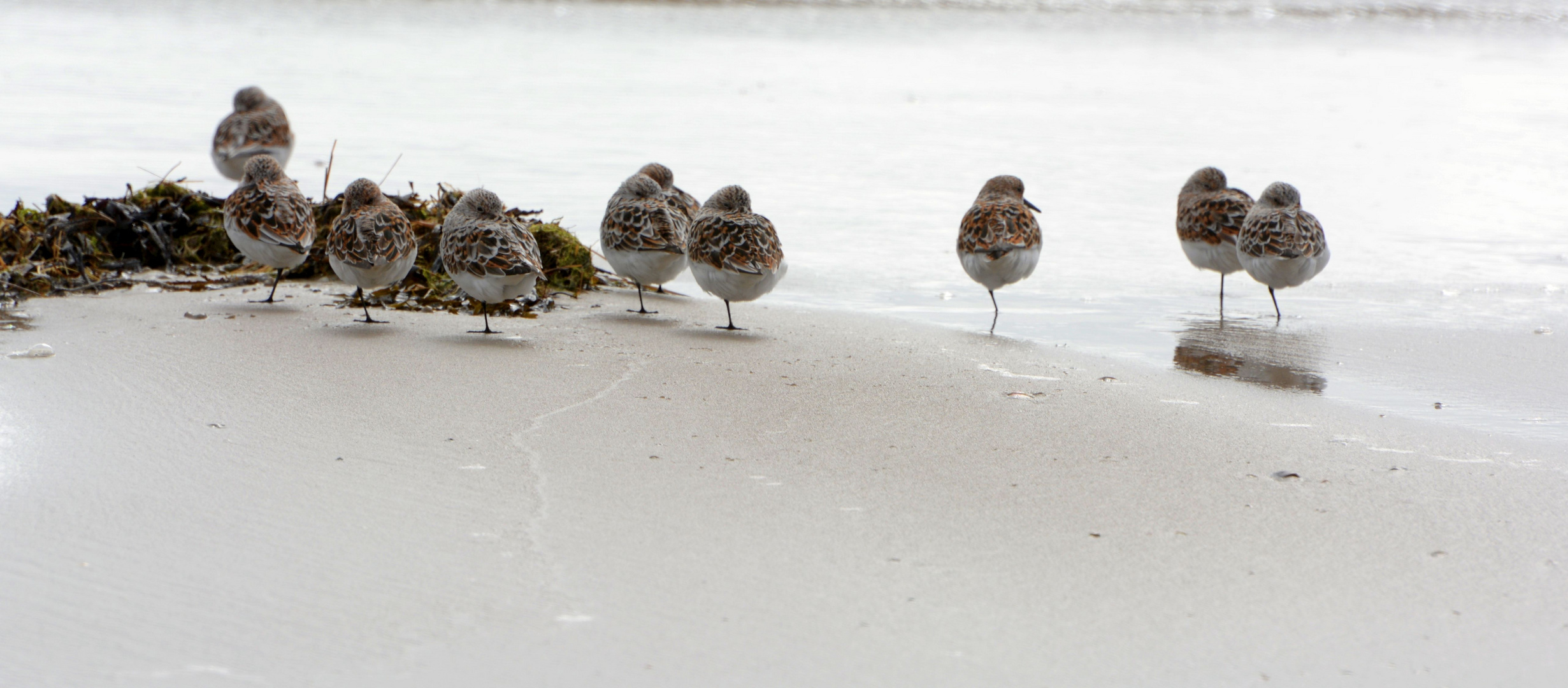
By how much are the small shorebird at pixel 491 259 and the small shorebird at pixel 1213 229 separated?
4160 mm

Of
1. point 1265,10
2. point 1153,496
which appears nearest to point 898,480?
point 1153,496

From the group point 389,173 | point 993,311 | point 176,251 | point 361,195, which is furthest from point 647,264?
point 176,251

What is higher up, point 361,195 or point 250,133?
point 250,133

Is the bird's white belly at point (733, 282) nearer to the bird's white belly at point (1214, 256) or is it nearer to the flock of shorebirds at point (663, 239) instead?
the flock of shorebirds at point (663, 239)

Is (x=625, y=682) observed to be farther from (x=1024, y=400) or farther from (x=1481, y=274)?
(x=1481, y=274)

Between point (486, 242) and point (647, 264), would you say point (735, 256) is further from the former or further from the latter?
point (486, 242)

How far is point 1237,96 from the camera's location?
1833cm

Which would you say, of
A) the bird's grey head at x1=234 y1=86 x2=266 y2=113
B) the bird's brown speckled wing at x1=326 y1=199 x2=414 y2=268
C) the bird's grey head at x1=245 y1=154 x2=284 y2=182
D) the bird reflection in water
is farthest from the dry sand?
the bird's grey head at x1=234 y1=86 x2=266 y2=113

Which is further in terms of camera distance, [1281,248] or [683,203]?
[683,203]

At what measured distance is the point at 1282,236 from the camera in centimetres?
782

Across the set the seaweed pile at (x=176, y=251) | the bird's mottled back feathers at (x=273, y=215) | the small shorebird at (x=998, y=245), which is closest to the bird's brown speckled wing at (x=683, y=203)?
the seaweed pile at (x=176, y=251)

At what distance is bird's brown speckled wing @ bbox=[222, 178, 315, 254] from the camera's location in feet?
23.4

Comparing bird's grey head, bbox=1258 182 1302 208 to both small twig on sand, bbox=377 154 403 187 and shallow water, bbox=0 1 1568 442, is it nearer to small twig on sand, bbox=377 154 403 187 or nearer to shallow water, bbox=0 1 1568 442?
shallow water, bbox=0 1 1568 442

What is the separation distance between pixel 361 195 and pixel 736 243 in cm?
209
